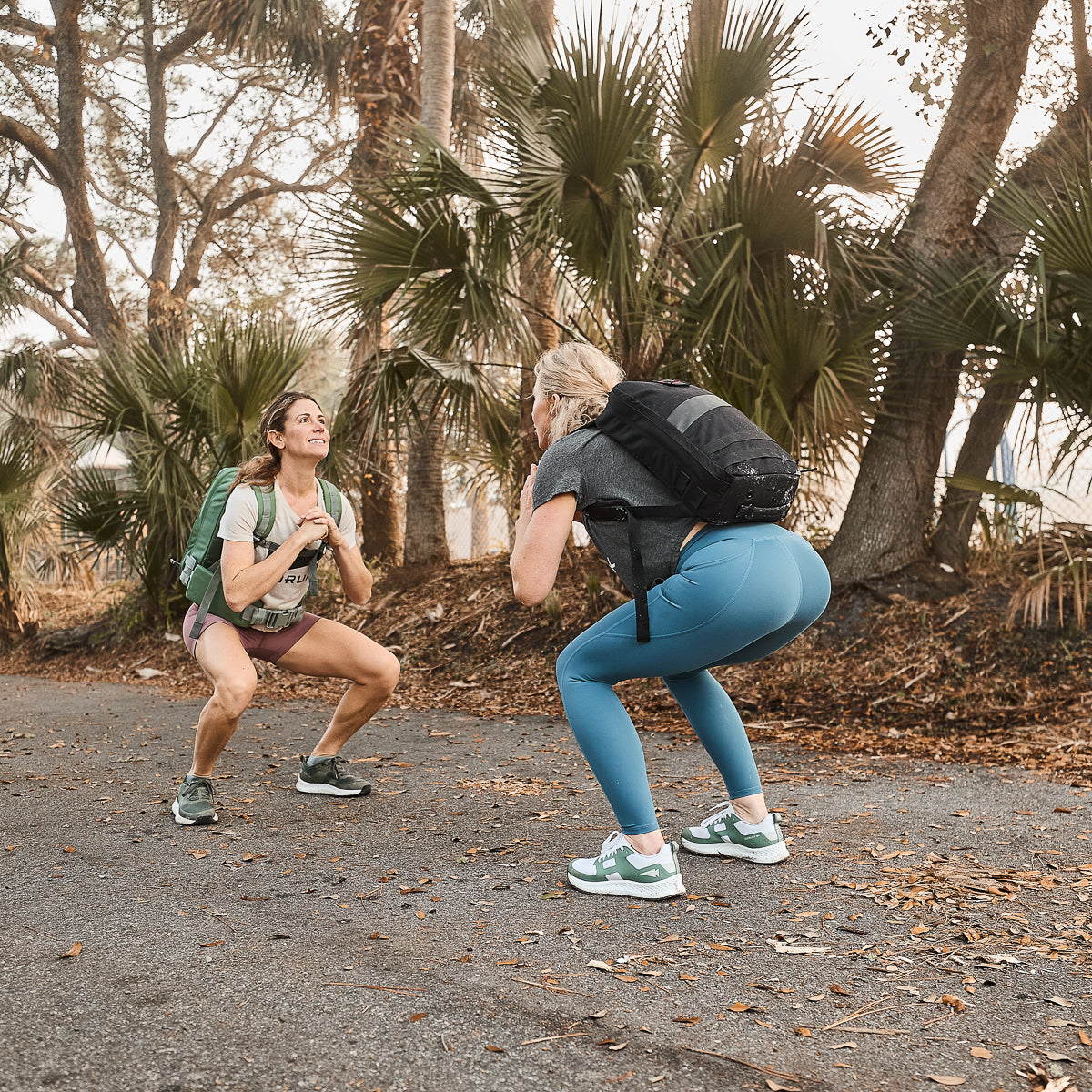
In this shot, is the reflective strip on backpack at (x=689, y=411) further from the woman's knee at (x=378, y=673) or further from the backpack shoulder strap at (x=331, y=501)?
the woman's knee at (x=378, y=673)

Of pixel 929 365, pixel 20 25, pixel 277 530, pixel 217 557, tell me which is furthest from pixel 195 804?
pixel 20 25

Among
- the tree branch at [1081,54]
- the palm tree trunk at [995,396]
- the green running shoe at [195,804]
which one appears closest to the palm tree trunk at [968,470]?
the palm tree trunk at [995,396]

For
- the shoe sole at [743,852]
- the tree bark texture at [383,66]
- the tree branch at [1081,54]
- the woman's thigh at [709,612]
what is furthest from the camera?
the tree bark texture at [383,66]

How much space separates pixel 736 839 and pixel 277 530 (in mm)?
2036

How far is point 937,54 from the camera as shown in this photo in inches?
340

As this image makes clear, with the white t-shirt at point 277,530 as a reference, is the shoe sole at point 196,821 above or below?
below

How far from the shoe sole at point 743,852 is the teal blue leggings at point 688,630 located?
0.49 m

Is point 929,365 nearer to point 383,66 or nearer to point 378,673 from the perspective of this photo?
point 378,673

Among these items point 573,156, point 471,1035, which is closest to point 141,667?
point 573,156

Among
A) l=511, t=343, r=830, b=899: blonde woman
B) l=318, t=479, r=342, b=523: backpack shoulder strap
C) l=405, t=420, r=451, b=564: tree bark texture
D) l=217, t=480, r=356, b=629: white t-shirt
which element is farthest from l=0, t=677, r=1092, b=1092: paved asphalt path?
l=405, t=420, r=451, b=564: tree bark texture

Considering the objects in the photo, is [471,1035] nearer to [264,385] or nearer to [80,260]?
[264,385]

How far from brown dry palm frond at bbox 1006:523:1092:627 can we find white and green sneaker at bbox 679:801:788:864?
136 inches

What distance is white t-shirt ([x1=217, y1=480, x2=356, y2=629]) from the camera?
404 cm

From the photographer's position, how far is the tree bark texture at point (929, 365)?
7332 millimetres
